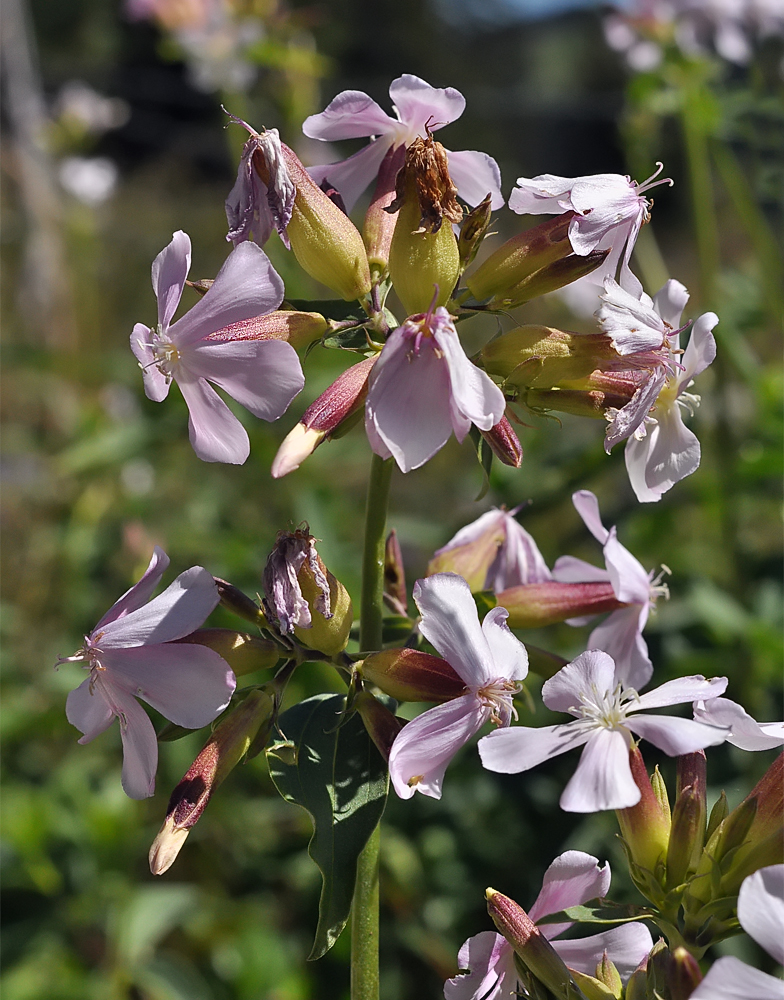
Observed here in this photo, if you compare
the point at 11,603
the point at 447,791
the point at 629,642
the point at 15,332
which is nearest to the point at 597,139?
the point at 15,332

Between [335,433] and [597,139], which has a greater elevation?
[335,433]

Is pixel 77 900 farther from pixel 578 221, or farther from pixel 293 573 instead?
pixel 578 221

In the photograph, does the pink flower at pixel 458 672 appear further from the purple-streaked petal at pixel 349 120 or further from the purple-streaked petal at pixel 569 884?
the purple-streaked petal at pixel 349 120

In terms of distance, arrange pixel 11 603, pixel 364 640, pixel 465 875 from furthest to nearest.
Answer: pixel 11 603 → pixel 465 875 → pixel 364 640

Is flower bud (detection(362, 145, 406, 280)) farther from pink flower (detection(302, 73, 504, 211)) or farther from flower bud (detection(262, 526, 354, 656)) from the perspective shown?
flower bud (detection(262, 526, 354, 656))

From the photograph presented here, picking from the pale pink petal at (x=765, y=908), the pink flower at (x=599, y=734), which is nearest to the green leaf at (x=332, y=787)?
the pink flower at (x=599, y=734)

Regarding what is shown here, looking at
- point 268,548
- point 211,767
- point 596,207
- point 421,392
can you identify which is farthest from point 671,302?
point 268,548
